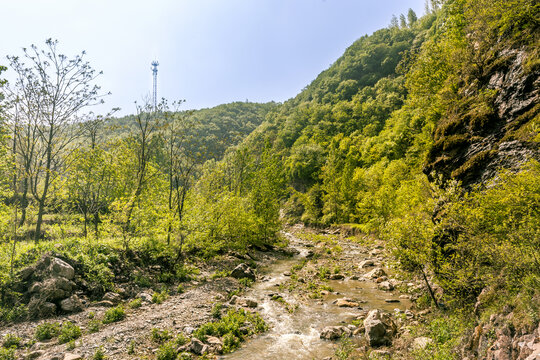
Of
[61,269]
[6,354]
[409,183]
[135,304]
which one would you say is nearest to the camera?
[6,354]

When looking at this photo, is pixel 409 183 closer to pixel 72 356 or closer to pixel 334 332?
pixel 334 332

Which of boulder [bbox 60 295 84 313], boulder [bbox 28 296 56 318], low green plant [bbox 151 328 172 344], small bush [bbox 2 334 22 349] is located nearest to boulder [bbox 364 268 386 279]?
low green plant [bbox 151 328 172 344]

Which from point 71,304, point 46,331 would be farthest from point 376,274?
point 46,331

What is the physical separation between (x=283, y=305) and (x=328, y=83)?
126 metres

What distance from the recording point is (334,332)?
11.1m

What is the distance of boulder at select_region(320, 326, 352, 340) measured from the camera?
11.0 meters

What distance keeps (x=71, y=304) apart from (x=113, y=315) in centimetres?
248

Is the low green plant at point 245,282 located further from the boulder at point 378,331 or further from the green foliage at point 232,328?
the boulder at point 378,331

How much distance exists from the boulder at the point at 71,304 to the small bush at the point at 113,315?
5.89 ft

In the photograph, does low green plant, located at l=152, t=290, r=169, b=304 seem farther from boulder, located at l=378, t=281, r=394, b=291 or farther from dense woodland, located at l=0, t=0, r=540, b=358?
boulder, located at l=378, t=281, r=394, b=291

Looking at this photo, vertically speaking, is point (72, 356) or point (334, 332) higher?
point (72, 356)

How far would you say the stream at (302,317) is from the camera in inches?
400

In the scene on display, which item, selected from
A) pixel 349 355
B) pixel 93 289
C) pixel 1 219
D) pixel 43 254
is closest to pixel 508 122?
pixel 349 355

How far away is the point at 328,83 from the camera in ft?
411
